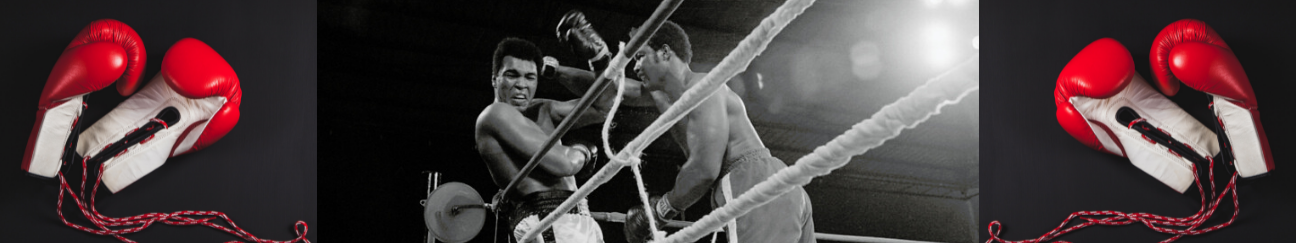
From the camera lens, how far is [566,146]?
85.5 inches

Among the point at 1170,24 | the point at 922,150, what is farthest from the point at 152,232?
the point at 1170,24

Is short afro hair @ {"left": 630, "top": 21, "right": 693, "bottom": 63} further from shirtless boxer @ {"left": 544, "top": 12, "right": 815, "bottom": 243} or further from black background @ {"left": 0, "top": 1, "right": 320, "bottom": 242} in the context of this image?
black background @ {"left": 0, "top": 1, "right": 320, "bottom": 242}

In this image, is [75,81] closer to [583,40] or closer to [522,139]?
[522,139]

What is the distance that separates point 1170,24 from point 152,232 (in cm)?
280

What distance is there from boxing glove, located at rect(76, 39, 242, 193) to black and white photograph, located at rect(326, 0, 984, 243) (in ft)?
1.23

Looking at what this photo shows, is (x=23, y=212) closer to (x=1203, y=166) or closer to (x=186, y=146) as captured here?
(x=186, y=146)

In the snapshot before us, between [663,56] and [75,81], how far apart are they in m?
1.61

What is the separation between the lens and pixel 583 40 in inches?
84.4

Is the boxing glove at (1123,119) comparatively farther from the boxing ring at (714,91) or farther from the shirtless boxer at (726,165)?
the shirtless boxer at (726,165)

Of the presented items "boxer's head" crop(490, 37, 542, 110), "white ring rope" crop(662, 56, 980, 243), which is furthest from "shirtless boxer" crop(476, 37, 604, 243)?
"white ring rope" crop(662, 56, 980, 243)

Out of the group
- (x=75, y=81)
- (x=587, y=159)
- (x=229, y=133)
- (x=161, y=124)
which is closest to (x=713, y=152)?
(x=587, y=159)

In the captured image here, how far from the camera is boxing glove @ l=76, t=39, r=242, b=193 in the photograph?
2.36 metres

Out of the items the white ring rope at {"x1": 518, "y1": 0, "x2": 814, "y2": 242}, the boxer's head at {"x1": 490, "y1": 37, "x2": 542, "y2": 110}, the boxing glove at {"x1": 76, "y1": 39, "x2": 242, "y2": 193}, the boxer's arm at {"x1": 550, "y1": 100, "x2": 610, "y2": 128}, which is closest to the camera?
the white ring rope at {"x1": 518, "y1": 0, "x2": 814, "y2": 242}

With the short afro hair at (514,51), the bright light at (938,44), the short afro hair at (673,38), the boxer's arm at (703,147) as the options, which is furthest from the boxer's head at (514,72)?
the bright light at (938,44)
